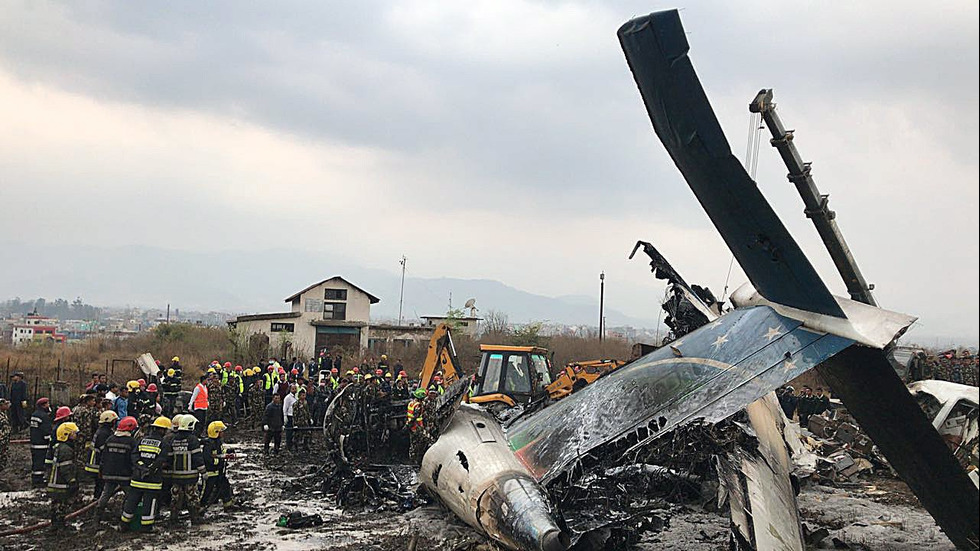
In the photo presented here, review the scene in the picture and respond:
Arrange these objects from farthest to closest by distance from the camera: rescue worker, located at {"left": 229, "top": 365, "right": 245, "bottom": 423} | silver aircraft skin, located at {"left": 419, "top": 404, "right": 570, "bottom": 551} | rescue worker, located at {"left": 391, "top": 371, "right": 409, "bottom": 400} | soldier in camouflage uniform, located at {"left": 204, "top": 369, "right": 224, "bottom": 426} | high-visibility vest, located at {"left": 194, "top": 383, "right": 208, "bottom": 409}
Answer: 1. rescue worker, located at {"left": 229, "top": 365, "right": 245, "bottom": 423}
2. soldier in camouflage uniform, located at {"left": 204, "top": 369, "right": 224, "bottom": 426}
3. high-visibility vest, located at {"left": 194, "top": 383, "right": 208, "bottom": 409}
4. rescue worker, located at {"left": 391, "top": 371, "right": 409, "bottom": 400}
5. silver aircraft skin, located at {"left": 419, "top": 404, "right": 570, "bottom": 551}

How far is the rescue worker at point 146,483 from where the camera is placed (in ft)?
35.8

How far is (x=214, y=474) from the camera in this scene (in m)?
12.4

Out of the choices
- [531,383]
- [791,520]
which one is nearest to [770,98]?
[791,520]

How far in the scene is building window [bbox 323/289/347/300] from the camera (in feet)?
147

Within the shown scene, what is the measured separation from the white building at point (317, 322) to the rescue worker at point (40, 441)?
25931 mm

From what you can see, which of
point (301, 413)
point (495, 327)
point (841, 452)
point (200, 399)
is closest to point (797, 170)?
point (841, 452)

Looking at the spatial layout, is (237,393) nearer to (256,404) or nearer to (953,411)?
(256,404)

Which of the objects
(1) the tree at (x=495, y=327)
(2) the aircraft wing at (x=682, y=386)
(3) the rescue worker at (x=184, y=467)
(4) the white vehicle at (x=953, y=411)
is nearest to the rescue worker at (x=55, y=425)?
(3) the rescue worker at (x=184, y=467)

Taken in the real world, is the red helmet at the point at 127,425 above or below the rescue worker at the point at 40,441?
above

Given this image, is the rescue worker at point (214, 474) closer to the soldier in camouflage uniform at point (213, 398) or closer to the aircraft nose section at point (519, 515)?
the aircraft nose section at point (519, 515)

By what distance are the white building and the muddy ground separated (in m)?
26.5

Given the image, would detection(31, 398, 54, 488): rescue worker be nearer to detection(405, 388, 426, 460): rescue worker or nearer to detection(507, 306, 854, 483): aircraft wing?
detection(405, 388, 426, 460): rescue worker

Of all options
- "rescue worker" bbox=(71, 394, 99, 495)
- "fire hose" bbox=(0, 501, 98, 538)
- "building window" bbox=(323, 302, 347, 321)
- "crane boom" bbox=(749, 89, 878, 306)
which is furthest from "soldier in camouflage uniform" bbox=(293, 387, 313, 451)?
"building window" bbox=(323, 302, 347, 321)

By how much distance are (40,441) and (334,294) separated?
31547mm
